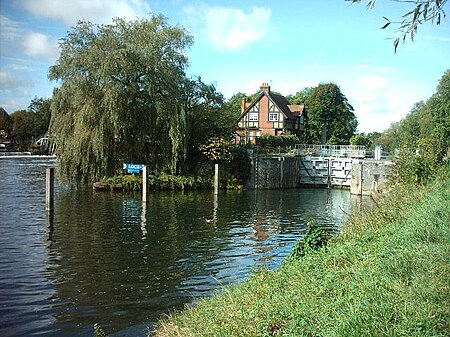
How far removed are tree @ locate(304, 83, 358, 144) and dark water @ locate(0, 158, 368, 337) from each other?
165ft

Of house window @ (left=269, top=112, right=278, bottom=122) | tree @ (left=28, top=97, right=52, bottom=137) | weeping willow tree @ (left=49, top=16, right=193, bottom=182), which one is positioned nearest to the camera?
weeping willow tree @ (left=49, top=16, right=193, bottom=182)

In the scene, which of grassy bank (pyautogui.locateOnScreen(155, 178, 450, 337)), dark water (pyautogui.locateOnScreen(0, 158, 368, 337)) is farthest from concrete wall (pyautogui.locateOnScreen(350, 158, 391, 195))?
grassy bank (pyautogui.locateOnScreen(155, 178, 450, 337))

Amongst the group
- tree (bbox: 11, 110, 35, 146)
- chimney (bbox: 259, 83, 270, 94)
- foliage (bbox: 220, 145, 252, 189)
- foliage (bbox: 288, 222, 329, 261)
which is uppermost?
chimney (bbox: 259, 83, 270, 94)

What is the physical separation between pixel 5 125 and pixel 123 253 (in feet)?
377

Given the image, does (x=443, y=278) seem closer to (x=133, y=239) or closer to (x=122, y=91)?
(x=133, y=239)

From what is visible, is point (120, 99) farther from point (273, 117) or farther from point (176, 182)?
point (273, 117)

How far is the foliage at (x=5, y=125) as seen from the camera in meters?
118

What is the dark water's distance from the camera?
10203 millimetres

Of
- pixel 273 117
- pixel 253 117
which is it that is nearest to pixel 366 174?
pixel 273 117

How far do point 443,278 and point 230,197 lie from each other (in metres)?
28.6

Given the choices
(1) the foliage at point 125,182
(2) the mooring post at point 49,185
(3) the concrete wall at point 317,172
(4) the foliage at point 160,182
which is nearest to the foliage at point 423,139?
(3) the concrete wall at point 317,172

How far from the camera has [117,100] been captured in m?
32.5

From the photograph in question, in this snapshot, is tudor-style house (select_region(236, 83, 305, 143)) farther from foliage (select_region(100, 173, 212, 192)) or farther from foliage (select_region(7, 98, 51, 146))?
foliage (select_region(7, 98, 51, 146))

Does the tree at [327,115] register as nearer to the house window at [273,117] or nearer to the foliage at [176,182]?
the house window at [273,117]
